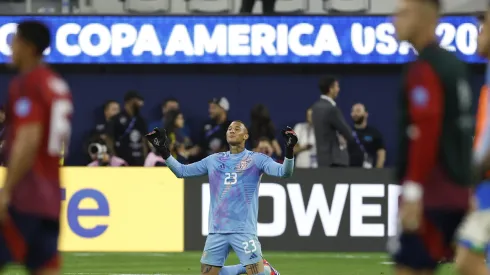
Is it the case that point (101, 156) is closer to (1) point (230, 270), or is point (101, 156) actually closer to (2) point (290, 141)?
(1) point (230, 270)

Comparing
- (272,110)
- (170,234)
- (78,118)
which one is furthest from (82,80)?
(170,234)

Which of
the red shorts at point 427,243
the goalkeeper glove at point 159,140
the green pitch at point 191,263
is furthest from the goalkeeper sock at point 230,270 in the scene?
the red shorts at point 427,243

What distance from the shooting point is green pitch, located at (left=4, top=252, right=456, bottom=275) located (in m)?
15.1

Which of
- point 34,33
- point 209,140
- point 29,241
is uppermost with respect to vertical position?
point 34,33

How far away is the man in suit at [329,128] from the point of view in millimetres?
16984

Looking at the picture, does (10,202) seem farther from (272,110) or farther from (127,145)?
(272,110)

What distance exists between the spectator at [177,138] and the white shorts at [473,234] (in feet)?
40.8

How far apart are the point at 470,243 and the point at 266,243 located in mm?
11052

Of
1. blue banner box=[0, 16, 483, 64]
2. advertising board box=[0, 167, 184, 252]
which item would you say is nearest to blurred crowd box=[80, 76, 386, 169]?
advertising board box=[0, 167, 184, 252]

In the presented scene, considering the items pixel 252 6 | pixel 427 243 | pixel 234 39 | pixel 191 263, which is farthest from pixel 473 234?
pixel 252 6

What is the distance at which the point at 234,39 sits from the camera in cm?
2144

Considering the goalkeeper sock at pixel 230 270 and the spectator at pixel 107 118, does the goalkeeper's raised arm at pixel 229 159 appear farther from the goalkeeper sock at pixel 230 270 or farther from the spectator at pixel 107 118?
the spectator at pixel 107 118

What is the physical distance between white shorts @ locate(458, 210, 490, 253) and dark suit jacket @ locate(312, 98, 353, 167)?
32.6 feet

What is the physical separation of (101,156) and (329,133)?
392cm
